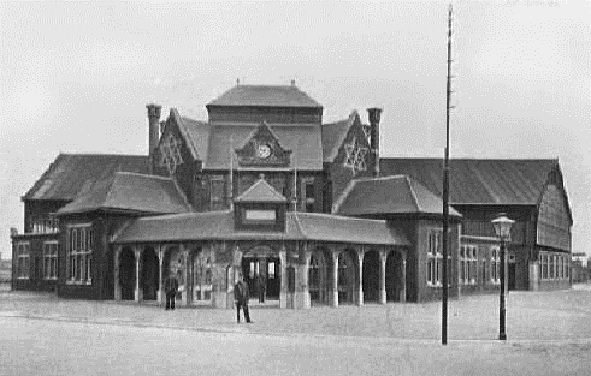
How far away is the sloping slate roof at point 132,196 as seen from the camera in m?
57.1

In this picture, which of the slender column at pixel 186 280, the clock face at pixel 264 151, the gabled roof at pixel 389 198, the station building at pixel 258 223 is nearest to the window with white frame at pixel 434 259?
the station building at pixel 258 223

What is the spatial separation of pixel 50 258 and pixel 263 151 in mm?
19893

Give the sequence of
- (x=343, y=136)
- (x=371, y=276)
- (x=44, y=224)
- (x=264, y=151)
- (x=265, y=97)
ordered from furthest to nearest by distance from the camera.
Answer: (x=44, y=224), (x=265, y=97), (x=343, y=136), (x=264, y=151), (x=371, y=276)

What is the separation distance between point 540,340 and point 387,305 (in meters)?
22.5

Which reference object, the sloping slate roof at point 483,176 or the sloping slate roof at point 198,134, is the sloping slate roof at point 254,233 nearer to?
the sloping slate roof at point 198,134

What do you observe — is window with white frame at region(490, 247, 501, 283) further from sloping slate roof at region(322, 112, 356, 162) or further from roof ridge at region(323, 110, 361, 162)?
sloping slate roof at region(322, 112, 356, 162)

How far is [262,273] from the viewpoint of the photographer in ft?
182

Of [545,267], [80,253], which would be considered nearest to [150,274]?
[80,253]

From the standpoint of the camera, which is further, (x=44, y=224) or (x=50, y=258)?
(x=44, y=224)

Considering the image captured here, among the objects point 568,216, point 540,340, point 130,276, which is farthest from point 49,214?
point 540,340

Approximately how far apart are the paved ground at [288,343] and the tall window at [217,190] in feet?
61.7

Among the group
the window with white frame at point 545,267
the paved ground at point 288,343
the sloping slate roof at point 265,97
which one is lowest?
the window with white frame at point 545,267

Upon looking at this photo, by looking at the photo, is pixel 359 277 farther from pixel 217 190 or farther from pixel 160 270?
pixel 217 190

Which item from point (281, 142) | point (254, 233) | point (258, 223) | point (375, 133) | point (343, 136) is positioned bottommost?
point (254, 233)
